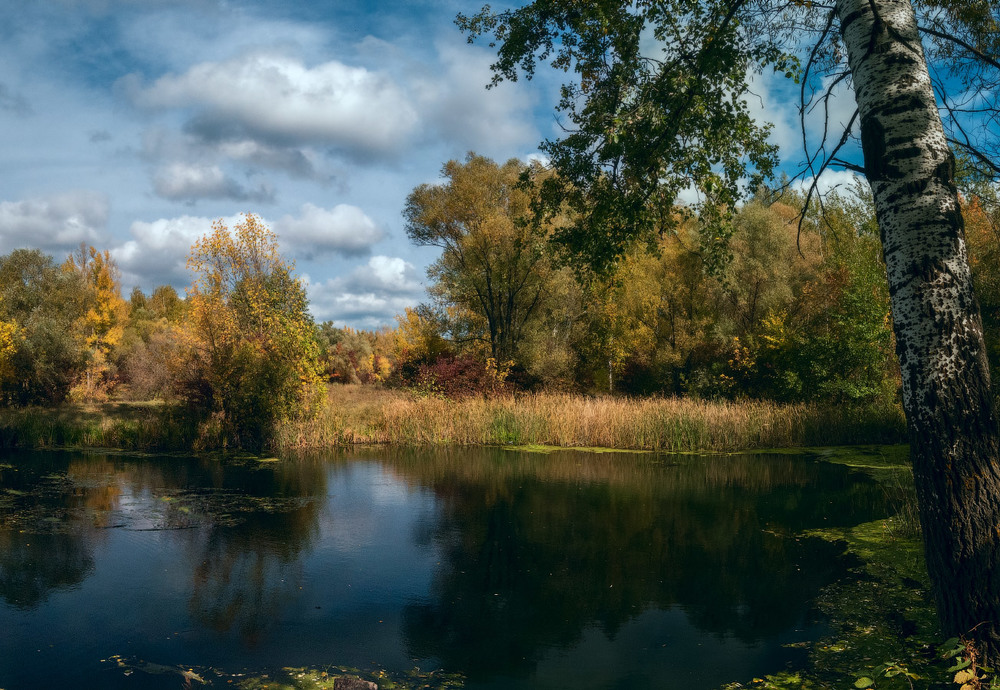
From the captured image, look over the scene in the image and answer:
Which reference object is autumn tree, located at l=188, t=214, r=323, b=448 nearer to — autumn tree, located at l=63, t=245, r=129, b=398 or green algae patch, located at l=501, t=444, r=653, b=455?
green algae patch, located at l=501, t=444, r=653, b=455

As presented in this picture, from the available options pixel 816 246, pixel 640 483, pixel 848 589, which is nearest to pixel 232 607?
pixel 848 589

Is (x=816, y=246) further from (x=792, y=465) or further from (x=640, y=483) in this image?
(x=640, y=483)

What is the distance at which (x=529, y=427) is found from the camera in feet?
63.8

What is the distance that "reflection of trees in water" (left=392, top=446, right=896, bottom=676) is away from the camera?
5944 millimetres

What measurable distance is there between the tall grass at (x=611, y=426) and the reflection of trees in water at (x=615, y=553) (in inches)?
142

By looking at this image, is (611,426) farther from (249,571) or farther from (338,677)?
(338,677)

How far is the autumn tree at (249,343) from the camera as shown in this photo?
17875 mm

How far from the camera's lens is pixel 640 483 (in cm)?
1312

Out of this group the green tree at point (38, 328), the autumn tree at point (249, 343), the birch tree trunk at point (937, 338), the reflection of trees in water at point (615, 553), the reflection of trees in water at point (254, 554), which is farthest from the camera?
the green tree at point (38, 328)

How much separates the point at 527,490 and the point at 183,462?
873cm

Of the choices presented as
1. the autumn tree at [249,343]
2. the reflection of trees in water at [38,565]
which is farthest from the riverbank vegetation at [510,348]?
the reflection of trees in water at [38,565]

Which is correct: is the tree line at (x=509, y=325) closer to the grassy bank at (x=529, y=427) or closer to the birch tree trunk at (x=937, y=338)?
the grassy bank at (x=529, y=427)

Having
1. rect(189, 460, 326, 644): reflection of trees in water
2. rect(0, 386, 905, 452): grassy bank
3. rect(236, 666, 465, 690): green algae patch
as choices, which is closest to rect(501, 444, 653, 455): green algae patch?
rect(0, 386, 905, 452): grassy bank

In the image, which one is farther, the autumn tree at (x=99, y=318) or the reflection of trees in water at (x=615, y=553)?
the autumn tree at (x=99, y=318)
